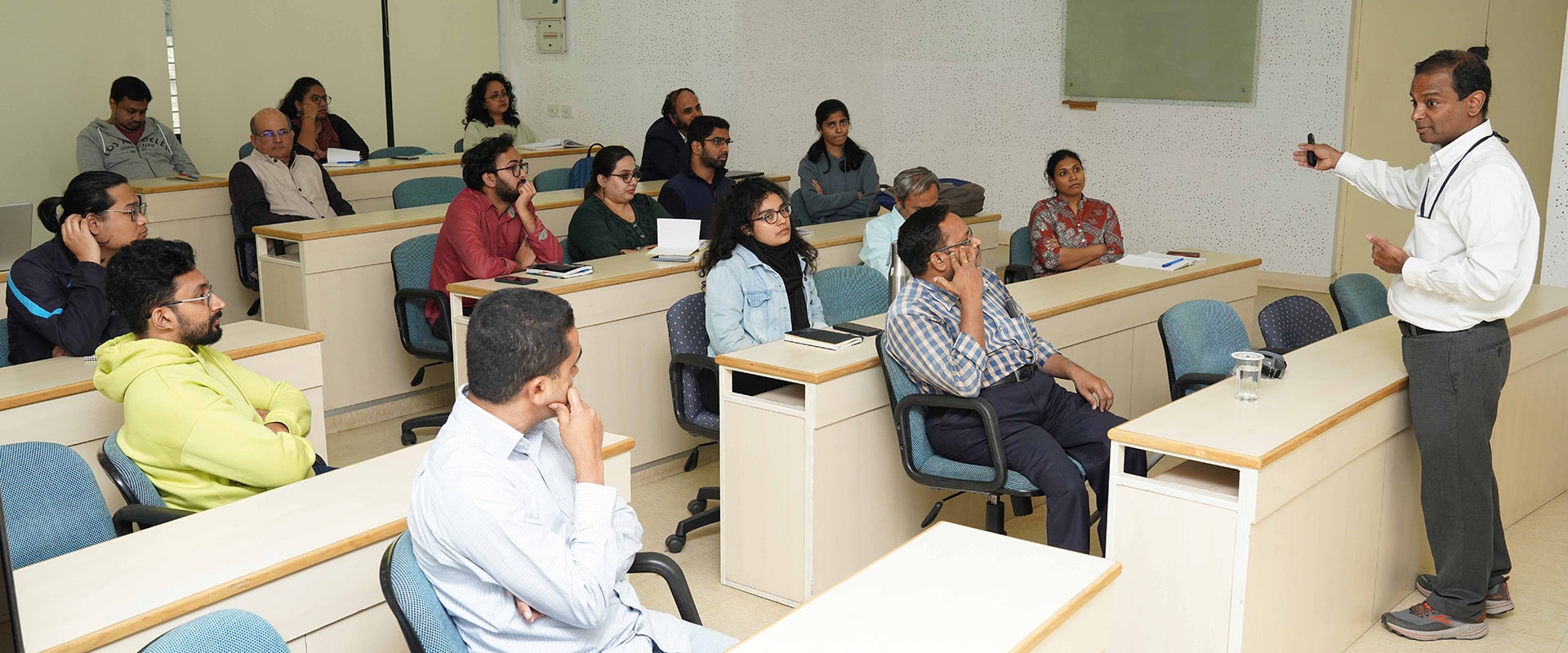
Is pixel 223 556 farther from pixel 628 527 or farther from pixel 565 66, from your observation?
pixel 565 66

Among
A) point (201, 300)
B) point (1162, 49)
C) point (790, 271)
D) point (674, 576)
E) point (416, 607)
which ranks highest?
point (1162, 49)

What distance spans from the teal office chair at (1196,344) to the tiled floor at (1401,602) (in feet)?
2.34

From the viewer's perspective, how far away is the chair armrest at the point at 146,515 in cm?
247

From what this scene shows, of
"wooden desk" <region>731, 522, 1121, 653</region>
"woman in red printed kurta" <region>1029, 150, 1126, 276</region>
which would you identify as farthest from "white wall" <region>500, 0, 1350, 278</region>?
"wooden desk" <region>731, 522, 1121, 653</region>

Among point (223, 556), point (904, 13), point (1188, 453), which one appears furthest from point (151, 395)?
point (904, 13)

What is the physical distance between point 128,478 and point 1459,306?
10.2 ft

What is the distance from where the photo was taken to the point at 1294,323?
13.3 ft

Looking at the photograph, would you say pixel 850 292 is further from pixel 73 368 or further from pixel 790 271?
pixel 73 368

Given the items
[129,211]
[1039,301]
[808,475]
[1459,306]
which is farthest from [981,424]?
[129,211]

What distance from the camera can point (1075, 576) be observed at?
6.61ft

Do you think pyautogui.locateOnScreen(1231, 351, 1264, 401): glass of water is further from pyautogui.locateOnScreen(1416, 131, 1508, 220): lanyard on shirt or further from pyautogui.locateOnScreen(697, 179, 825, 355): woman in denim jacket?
pyautogui.locateOnScreen(697, 179, 825, 355): woman in denim jacket

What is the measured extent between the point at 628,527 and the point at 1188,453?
1.26 meters

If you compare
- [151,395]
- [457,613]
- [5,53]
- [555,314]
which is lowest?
[457,613]

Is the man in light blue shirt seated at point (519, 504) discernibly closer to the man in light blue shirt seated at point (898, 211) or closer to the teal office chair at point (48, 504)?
the teal office chair at point (48, 504)
